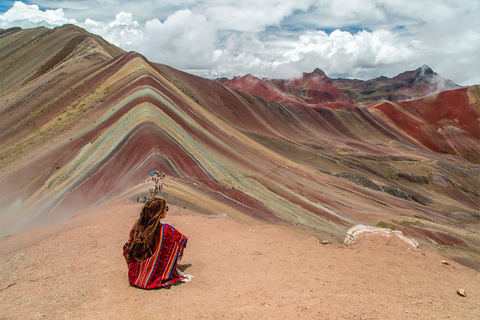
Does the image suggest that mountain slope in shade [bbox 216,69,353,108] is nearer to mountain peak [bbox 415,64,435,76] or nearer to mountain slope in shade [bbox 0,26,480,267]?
mountain slope in shade [bbox 0,26,480,267]

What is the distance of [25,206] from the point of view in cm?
1342

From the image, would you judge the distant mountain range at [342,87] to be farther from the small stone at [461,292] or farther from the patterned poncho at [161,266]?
the patterned poncho at [161,266]

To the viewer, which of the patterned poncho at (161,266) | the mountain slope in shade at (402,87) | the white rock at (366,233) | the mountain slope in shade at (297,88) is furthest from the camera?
the mountain slope in shade at (402,87)

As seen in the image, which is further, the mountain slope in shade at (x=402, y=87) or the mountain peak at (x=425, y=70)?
the mountain peak at (x=425, y=70)

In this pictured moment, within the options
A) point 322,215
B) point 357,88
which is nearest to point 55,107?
point 322,215

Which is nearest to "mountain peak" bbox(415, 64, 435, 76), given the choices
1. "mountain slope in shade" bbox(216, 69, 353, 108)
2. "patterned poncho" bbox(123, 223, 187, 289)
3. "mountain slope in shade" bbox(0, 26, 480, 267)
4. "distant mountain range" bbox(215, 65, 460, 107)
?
"distant mountain range" bbox(215, 65, 460, 107)

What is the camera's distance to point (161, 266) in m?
4.55

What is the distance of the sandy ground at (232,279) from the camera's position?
12.3ft

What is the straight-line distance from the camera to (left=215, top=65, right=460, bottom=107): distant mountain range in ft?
309

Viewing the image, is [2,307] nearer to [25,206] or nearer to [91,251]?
[91,251]

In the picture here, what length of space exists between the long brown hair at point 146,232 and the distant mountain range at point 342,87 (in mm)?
79191

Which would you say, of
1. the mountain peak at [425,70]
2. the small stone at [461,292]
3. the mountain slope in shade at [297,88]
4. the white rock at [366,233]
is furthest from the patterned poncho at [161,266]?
the mountain peak at [425,70]

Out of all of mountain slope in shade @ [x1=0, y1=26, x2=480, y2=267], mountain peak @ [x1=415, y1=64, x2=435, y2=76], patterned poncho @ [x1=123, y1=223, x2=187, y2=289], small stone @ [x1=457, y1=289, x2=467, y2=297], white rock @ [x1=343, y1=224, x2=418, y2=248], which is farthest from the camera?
mountain peak @ [x1=415, y1=64, x2=435, y2=76]

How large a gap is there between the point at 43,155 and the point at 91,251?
14.4m
